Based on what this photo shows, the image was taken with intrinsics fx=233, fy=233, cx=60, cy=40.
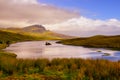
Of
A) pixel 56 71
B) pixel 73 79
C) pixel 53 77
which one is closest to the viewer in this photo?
pixel 73 79

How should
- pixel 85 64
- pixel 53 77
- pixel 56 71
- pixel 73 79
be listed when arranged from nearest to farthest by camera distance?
pixel 73 79 < pixel 53 77 < pixel 56 71 < pixel 85 64

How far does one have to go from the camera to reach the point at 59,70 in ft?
52.7

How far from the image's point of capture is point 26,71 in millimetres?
15602

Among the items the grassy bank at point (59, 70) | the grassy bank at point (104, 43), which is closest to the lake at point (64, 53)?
the grassy bank at point (104, 43)

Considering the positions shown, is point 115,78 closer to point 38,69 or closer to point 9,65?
point 38,69

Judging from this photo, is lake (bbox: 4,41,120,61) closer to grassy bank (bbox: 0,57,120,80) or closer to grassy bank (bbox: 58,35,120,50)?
grassy bank (bbox: 58,35,120,50)

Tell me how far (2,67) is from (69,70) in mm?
4729

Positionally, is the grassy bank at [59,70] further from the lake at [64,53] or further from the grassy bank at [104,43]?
the grassy bank at [104,43]

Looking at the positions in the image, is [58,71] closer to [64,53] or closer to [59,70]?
[59,70]

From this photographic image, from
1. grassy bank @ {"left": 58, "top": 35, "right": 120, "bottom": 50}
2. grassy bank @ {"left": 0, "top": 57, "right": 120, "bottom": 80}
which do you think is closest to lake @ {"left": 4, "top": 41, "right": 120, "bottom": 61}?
grassy bank @ {"left": 58, "top": 35, "right": 120, "bottom": 50}

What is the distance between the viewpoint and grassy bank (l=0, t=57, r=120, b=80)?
14094 mm

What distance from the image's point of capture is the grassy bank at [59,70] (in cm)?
1409

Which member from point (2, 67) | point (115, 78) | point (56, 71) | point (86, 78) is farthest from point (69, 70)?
point (2, 67)

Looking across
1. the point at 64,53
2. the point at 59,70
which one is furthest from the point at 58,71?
the point at 64,53
